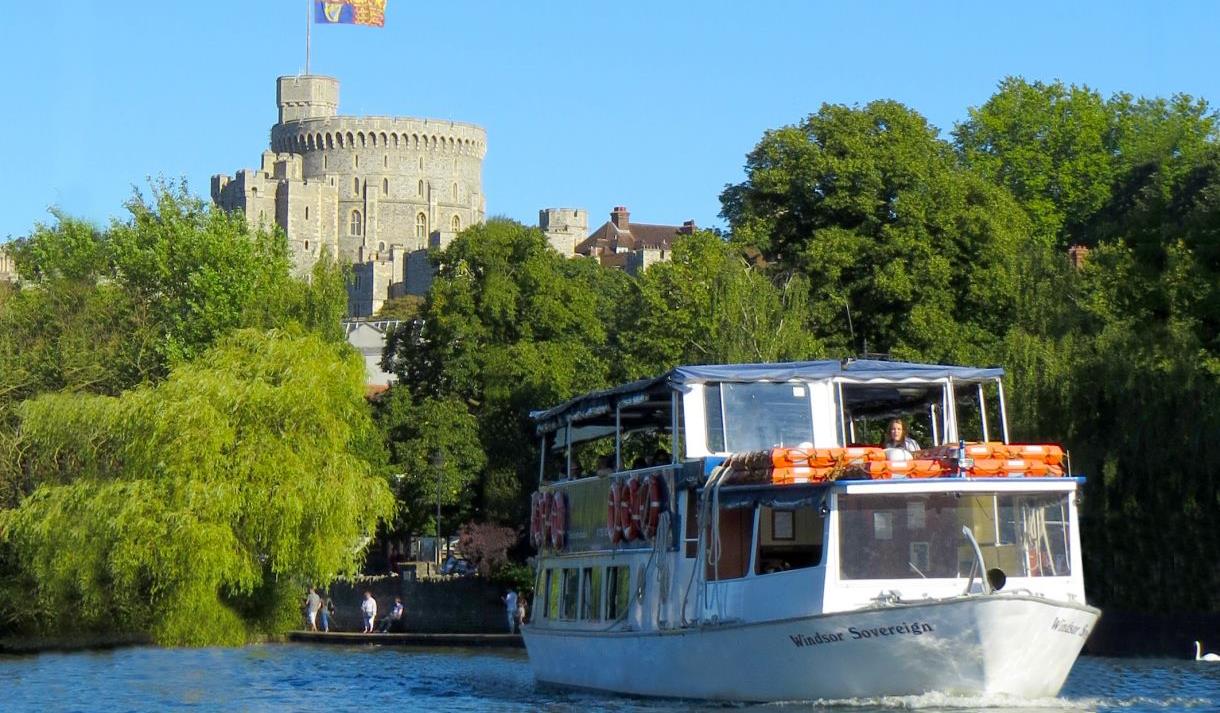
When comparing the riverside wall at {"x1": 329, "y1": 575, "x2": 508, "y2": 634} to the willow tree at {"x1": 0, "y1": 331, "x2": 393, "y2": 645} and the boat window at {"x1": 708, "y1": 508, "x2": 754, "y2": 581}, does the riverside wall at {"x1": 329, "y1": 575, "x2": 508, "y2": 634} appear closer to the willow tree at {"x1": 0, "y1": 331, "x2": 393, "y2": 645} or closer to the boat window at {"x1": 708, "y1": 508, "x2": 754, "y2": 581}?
the willow tree at {"x1": 0, "y1": 331, "x2": 393, "y2": 645}

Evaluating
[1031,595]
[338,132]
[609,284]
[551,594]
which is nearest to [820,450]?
[1031,595]

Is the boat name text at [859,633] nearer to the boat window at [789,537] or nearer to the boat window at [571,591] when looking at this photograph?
the boat window at [789,537]

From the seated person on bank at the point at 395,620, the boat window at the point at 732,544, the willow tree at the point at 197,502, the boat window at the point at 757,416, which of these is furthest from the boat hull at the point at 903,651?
the seated person on bank at the point at 395,620

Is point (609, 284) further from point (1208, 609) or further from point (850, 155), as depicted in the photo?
point (1208, 609)

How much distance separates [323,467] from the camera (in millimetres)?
45531

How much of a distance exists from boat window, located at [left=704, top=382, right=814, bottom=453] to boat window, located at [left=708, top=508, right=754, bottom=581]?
111 centimetres

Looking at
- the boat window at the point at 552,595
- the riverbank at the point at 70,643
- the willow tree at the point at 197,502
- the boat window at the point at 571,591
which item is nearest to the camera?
the boat window at the point at 571,591

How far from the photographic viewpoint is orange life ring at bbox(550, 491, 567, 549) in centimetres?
3159

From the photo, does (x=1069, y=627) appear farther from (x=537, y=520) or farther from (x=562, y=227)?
(x=562, y=227)

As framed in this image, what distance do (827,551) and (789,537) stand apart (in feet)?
6.32

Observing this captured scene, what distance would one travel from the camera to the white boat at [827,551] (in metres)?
23.2

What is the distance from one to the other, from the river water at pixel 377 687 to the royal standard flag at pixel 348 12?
13020cm

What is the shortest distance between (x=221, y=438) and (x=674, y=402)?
1982 cm

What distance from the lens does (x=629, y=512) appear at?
92.5ft
